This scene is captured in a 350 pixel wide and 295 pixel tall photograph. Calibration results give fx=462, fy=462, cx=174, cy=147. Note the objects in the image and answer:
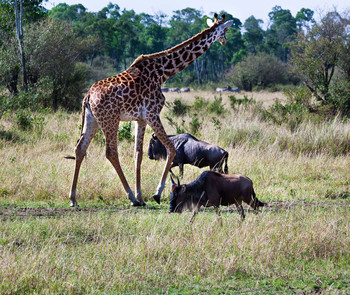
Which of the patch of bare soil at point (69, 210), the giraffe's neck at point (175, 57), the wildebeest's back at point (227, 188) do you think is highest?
the giraffe's neck at point (175, 57)

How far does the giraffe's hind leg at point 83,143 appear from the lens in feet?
23.7

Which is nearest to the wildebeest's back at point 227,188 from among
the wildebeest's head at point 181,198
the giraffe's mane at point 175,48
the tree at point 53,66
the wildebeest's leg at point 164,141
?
the wildebeest's head at point 181,198

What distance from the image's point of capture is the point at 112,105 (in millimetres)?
7133

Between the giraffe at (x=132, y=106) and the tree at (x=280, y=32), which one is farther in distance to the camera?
the tree at (x=280, y=32)

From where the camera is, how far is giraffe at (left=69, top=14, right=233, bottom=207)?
7.16 m

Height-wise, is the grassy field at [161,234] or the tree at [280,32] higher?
the tree at [280,32]

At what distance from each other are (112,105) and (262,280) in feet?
12.4

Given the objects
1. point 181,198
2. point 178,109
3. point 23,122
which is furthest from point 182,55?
point 178,109

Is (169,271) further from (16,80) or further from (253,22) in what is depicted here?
(253,22)

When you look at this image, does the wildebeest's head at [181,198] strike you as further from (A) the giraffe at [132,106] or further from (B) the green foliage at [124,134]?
(B) the green foliage at [124,134]

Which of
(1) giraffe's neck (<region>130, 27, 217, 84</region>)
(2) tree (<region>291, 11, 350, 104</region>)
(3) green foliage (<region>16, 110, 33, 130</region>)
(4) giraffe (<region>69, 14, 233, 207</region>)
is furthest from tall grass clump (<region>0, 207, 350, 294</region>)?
(2) tree (<region>291, 11, 350, 104</region>)

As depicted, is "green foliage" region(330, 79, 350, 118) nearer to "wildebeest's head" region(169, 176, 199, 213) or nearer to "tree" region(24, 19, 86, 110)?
"wildebeest's head" region(169, 176, 199, 213)

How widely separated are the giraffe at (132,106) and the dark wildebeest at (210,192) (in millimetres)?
1137

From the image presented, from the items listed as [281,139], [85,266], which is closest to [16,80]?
[281,139]
